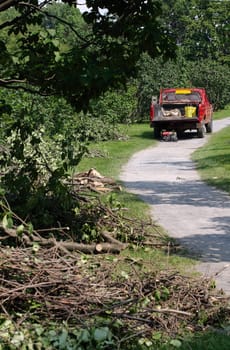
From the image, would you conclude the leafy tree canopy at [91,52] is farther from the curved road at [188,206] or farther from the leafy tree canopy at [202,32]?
the leafy tree canopy at [202,32]

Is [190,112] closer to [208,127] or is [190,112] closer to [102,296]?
[208,127]

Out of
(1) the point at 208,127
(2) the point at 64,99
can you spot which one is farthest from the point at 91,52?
(1) the point at 208,127

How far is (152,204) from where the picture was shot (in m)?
10.6

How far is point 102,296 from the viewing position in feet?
17.2

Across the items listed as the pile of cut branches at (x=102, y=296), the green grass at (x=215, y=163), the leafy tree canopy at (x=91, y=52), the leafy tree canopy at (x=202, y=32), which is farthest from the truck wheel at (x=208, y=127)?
the leafy tree canopy at (x=202, y=32)

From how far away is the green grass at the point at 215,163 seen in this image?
43.4 ft

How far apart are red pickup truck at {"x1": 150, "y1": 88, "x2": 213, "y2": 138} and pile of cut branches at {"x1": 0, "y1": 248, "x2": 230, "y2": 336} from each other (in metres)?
19.8

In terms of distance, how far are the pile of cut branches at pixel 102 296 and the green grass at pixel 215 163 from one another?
649 centimetres

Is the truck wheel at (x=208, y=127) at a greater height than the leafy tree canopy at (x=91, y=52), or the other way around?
the leafy tree canopy at (x=91, y=52)

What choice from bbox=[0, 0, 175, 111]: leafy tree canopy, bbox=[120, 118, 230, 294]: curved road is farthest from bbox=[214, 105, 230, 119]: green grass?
bbox=[0, 0, 175, 111]: leafy tree canopy

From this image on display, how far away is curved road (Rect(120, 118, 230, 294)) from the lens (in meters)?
7.24

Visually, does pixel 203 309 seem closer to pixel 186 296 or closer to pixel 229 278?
pixel 186 296

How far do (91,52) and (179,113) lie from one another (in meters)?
19.5

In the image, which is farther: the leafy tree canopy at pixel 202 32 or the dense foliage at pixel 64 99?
the leafy tree canopy at pixel 202 32
